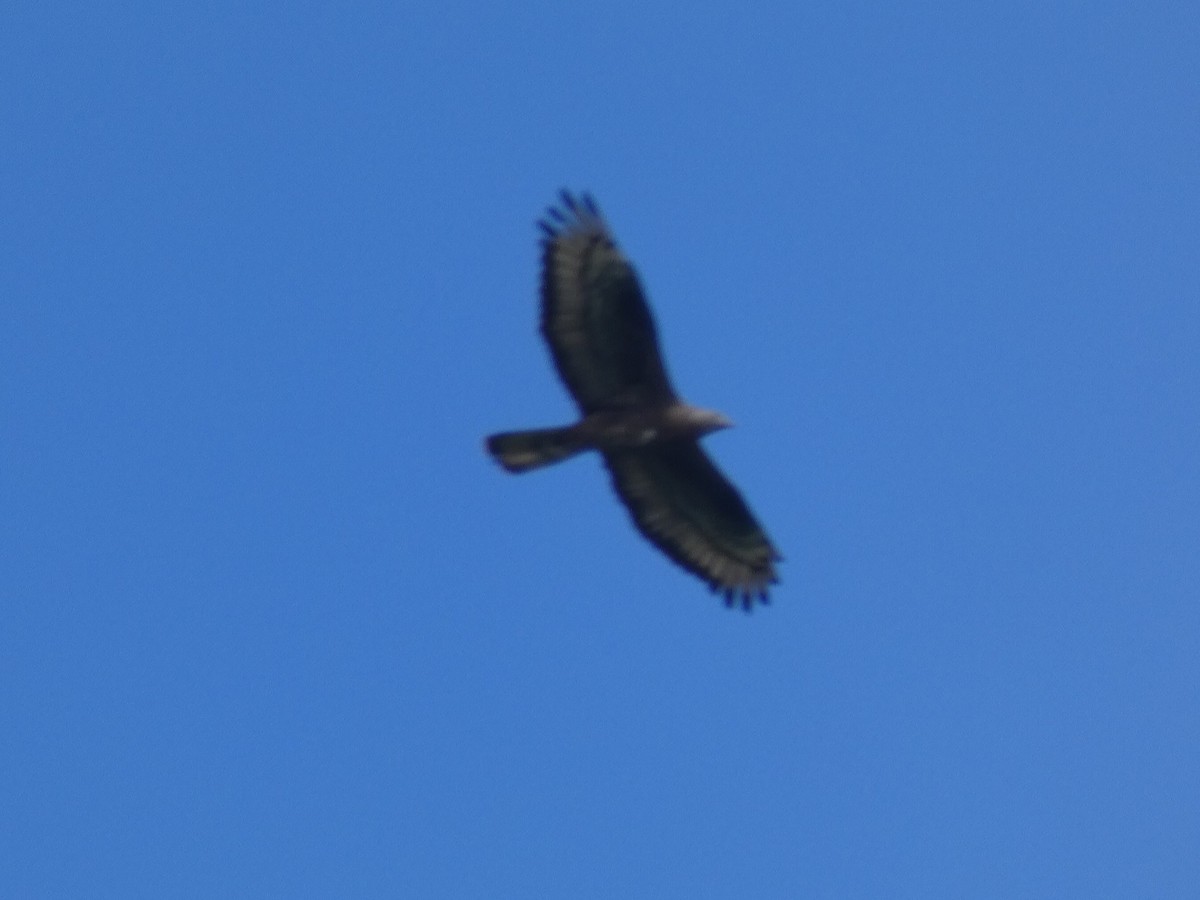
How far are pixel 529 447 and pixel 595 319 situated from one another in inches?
50.1

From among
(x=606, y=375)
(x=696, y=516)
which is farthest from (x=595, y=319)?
(x=696, y=516)

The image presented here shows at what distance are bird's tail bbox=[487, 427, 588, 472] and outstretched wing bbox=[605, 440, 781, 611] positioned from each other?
64cm

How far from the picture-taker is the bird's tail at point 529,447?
23.5m

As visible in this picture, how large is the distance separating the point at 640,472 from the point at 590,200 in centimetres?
255

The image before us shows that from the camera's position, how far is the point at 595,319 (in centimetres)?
2356

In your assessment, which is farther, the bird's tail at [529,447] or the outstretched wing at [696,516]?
the outstretched wing at [696,516]

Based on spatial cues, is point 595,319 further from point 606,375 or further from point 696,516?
point 696,516

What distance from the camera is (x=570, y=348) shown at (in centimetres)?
2361

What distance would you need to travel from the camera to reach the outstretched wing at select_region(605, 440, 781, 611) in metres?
24.3

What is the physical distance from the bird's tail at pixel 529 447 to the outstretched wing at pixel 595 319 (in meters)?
0.33

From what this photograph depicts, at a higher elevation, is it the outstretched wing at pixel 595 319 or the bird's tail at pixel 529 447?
the outstretched wing at pixel 595 319

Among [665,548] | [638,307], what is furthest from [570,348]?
[665,548]

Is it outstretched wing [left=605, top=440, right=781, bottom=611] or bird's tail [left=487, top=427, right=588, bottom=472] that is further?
outstretched wing [left=605, top=440, right=781, bottom=611]

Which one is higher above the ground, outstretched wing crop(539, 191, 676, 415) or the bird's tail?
outstretched wing crop(539, 191, 676, 415)
